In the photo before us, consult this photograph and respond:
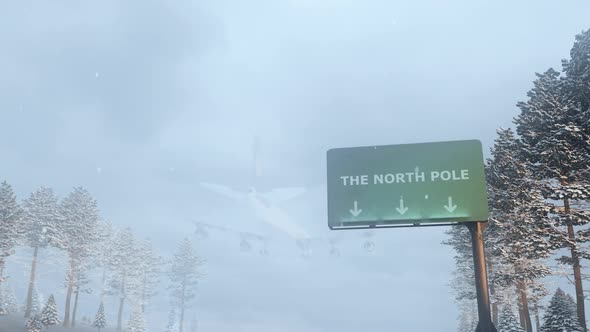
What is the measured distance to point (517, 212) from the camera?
3130 centimetres

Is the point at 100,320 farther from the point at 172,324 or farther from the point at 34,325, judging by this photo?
the point at 34,325

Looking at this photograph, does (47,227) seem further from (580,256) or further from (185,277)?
(580,256)

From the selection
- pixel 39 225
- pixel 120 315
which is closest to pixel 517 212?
pixel 39 225

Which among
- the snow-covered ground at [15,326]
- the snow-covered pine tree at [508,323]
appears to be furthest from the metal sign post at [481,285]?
the snow-covered ground at [15,326]

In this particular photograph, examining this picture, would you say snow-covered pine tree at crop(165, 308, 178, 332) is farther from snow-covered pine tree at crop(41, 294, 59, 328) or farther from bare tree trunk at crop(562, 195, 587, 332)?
bare tree trunk at crop(562, 195, 587, 332)

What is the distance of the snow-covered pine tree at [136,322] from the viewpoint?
68188mm

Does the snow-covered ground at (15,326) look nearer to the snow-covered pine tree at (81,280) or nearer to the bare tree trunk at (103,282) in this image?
the snow-covered pine tree at (81,280)

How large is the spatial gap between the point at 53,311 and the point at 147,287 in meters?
27.4

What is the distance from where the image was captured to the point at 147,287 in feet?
269

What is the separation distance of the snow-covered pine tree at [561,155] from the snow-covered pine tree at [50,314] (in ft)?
160

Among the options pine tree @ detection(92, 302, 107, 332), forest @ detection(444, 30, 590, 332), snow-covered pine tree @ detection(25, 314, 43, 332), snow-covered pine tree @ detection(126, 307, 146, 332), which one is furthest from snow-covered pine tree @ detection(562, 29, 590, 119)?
snow-covered pine tree @ detection(126, 307, 146, 332)

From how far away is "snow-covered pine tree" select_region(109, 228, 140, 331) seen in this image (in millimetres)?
74312

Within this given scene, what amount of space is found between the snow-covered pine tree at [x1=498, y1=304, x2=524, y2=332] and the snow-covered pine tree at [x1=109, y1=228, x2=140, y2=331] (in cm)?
5420

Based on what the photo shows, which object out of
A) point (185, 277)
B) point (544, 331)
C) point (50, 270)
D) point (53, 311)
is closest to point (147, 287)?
point (185, 277)
